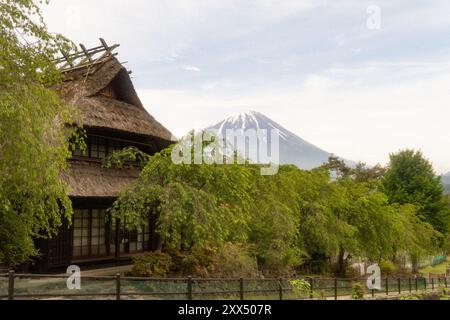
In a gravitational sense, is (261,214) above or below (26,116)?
below

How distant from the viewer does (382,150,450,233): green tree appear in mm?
41844

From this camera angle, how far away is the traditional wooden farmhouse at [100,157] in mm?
17766

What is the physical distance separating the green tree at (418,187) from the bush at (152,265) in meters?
29.8

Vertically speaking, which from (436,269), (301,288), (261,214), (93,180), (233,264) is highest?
(93,180)

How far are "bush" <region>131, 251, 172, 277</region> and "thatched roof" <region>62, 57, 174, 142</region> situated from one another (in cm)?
603

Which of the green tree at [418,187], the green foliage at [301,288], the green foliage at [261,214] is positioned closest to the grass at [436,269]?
the green tree at [418,187]

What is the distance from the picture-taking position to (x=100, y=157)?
805 inches

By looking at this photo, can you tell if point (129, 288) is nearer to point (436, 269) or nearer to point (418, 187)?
point (418, 187)

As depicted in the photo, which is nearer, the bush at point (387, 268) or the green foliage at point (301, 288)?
the green foliage at point (301, 288)

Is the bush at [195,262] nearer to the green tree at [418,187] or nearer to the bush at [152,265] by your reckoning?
the bush at [152,265]

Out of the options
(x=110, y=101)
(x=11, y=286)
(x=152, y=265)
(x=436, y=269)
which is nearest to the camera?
(x=11, y=286)

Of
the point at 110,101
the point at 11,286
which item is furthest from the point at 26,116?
the point at 110,101

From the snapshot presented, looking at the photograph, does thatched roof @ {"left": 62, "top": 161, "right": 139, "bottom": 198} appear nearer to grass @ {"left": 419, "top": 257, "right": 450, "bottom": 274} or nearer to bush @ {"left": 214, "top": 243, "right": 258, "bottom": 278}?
bush @ {"left": 214, "top": 243, "right": 258, "bottom": 278}

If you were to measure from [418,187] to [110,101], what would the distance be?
3212cm
